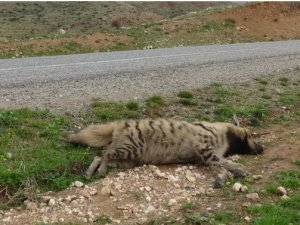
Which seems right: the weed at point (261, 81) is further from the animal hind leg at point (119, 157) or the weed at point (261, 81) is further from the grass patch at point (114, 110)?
the animal hind leg at point (119, 157)

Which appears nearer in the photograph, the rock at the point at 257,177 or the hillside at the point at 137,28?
the rock at the point at 257,177

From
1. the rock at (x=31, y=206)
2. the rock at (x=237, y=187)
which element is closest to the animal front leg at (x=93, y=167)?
the rock at (x=31, y=206)

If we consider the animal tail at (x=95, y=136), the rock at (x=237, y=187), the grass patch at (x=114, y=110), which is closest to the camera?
the rock at (x=237, y=187)

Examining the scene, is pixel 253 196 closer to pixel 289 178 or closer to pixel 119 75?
→ pixel 289 178

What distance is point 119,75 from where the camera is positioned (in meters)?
11.7

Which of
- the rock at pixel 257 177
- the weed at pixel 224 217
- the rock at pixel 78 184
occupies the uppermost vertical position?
the rock at pixel 78 184

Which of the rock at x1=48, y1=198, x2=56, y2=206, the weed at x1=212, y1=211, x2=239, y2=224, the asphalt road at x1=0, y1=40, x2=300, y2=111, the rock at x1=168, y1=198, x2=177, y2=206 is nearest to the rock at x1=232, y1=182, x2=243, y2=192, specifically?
the weed at x1=212, y1=211, x2=239, y2=224

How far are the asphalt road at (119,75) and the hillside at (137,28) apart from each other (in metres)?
5.86

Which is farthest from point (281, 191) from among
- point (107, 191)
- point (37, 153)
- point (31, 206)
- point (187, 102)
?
point (187, 102)

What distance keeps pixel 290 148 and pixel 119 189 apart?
114 inches

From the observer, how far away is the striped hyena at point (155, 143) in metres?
6.91

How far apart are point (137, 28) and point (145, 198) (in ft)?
67.6

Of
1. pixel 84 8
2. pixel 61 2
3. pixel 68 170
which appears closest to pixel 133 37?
pixel 68 170

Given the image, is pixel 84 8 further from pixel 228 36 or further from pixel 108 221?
pixel 108 221
